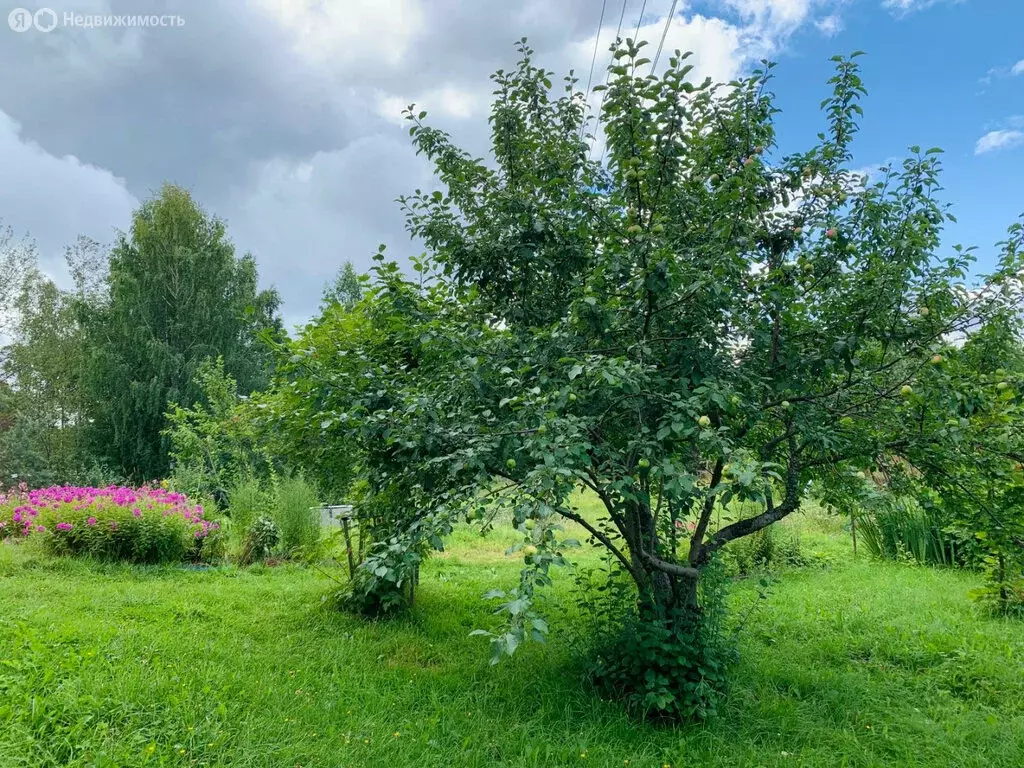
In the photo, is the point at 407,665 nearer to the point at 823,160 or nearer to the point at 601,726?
Result: the point at 601,726

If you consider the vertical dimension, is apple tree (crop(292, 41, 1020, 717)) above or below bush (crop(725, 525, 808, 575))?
above

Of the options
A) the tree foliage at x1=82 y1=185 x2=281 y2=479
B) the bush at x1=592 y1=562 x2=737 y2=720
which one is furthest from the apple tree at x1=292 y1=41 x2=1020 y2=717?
the tree foliage at x1=82 y1=185 x2=281 y2=479

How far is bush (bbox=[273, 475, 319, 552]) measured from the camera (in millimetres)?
6887

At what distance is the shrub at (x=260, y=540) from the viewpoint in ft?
22.2

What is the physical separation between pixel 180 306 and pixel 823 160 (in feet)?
51.6

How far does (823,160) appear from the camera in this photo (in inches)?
109

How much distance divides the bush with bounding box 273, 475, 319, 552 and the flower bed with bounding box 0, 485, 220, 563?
2.33ft

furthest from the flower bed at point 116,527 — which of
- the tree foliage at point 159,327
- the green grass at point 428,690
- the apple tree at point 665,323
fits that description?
the tree foliage at point 159,327

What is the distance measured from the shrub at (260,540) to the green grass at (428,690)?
1933 mm

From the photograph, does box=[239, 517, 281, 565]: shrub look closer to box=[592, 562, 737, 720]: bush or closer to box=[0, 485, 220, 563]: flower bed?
box=[0, 485, 220, 563]: flower bed

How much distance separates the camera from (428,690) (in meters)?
3.14

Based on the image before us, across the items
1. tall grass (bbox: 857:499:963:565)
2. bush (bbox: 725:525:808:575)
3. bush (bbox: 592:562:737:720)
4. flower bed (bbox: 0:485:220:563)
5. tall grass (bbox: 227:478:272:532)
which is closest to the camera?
bush (bbox: 592:562:737:720)

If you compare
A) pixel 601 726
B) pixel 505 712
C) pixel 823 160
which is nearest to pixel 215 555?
pixel 505 712

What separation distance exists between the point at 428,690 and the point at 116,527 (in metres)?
4.50
